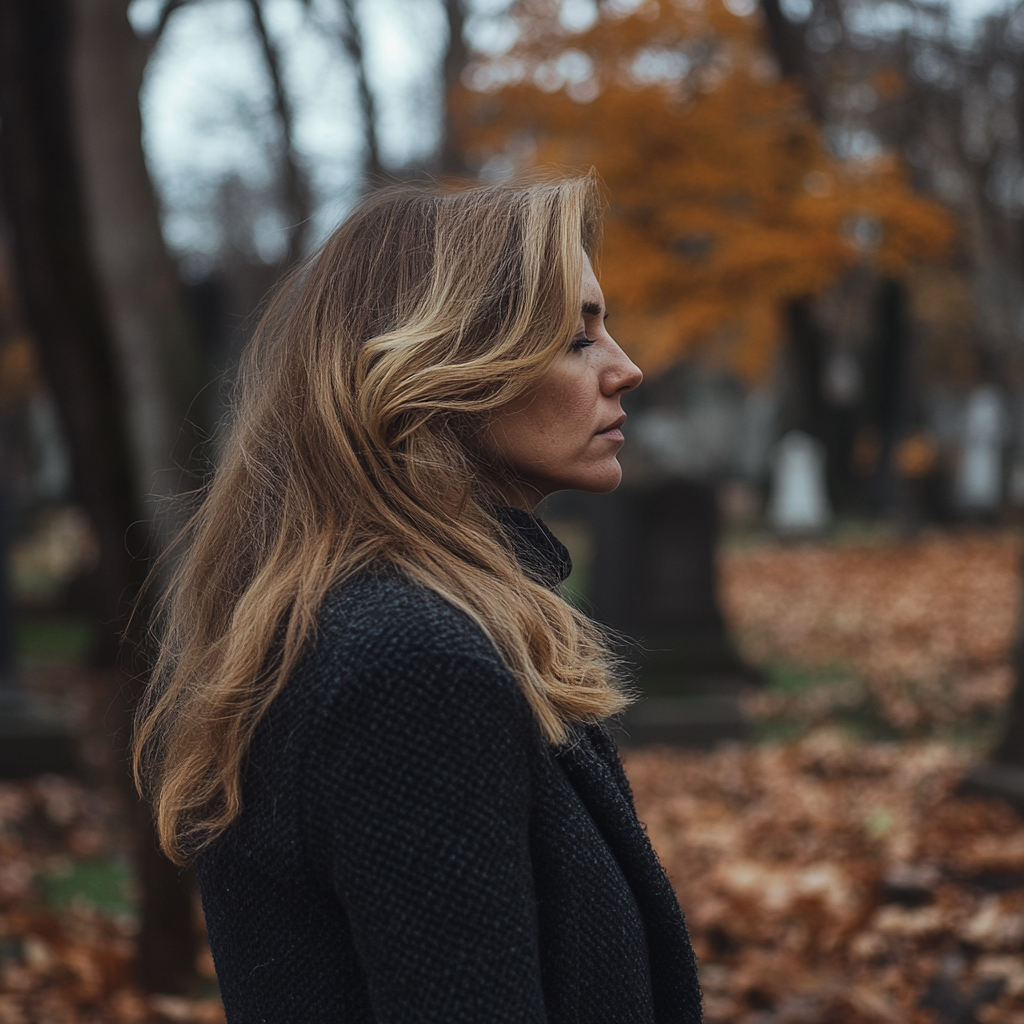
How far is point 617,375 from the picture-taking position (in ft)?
5.16

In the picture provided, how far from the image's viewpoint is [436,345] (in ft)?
4.69

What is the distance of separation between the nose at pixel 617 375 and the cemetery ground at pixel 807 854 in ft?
9.07

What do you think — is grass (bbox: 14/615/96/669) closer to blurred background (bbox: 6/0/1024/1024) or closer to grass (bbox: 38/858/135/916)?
blurred background (bbox: 6/0/1024/1024)

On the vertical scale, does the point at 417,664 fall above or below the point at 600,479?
below

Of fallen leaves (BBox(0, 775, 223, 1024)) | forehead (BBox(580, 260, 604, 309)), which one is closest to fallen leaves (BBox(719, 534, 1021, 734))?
fallen leaves (BBox(0, 775, 223, 1024))

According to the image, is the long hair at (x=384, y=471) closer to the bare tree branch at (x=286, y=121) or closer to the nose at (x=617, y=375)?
the nose at (x=617, y=375)

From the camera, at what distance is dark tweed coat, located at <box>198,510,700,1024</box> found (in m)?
1.17

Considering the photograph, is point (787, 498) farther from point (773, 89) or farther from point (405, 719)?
point (405, 719)

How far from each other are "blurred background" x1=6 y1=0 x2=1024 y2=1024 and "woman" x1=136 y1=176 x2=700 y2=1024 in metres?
0.37

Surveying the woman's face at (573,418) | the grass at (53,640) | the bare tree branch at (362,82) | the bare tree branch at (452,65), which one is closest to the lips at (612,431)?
the woman's face at (573,418)

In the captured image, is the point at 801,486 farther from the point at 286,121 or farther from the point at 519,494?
the point at 519,494

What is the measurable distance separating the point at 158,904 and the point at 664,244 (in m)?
12.2

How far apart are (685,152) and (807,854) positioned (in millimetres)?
10246

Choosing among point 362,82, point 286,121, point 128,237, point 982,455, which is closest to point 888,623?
point 362,82
